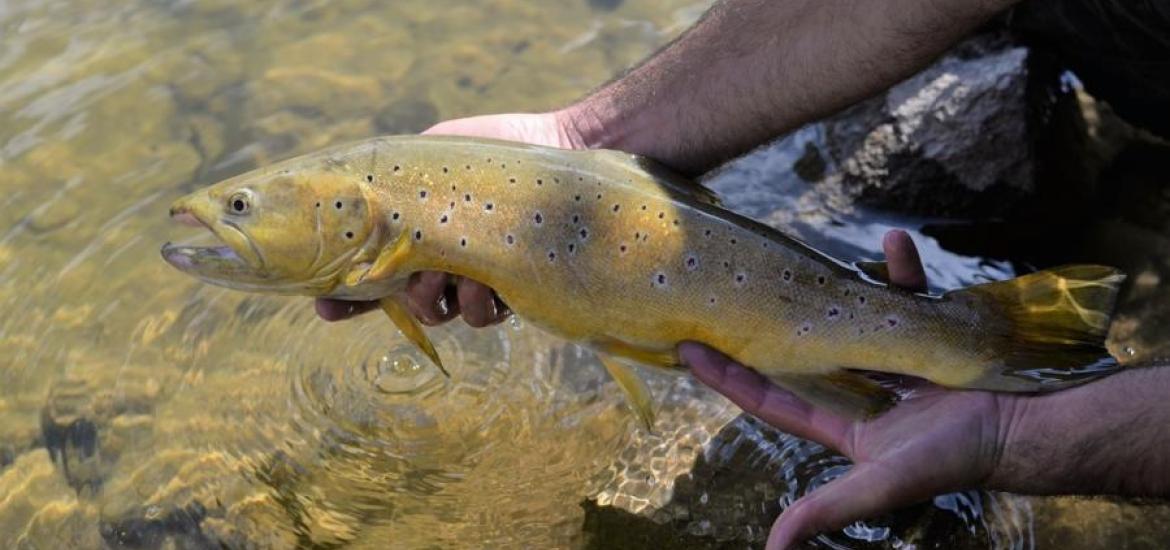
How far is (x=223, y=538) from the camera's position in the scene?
3916 millimetres

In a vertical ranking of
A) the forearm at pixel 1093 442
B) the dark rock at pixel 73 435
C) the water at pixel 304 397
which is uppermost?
the forearm at pixel 1093 442

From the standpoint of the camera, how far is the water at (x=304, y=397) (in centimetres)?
379

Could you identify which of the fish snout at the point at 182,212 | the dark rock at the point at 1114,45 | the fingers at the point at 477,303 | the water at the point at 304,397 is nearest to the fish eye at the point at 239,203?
the fish snout at the point at 182,212

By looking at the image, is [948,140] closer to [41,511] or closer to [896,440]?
[896,440]

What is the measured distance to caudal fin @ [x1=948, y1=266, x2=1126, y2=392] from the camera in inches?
116

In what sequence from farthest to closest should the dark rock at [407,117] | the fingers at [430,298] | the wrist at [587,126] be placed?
the dark rock at [407,117], the wrist at [587,126], the fingers at [430,298]

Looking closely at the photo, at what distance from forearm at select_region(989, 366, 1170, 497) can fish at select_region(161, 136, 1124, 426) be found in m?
0.17

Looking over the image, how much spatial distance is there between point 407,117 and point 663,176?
280 cm

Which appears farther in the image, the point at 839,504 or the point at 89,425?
the point at 89,425

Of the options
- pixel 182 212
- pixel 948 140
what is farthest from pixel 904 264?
pixel 182 212

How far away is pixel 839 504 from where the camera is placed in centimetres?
282

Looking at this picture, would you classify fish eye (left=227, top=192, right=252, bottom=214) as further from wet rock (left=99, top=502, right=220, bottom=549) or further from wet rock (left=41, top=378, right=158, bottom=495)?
wet rock (left=41, top=378, right=158, bottom=495)

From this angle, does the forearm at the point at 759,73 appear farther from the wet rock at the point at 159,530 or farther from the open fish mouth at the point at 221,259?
the wet rock at the point at 159,530

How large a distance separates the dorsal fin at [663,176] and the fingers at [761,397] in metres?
0.47
